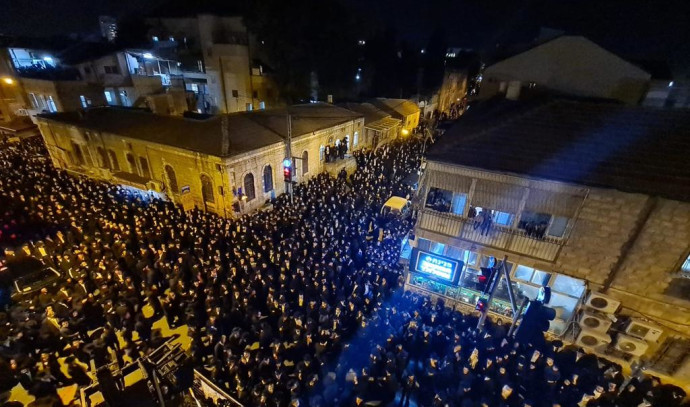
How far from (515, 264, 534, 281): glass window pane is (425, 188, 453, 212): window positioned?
322 centimetres

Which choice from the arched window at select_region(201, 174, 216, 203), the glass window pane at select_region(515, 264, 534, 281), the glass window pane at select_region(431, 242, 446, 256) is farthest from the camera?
the arched window at select_region(201, 174, 216, 203)

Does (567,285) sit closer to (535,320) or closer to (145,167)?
(535,320)

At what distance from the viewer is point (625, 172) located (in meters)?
7.99

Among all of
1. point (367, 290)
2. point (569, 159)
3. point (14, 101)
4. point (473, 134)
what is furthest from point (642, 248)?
point (14, 101)

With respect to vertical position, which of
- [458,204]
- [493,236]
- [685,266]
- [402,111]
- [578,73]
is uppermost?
[578,73]

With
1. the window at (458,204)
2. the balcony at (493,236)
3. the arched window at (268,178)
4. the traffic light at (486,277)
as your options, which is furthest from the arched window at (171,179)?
the traffic light at (486,277)

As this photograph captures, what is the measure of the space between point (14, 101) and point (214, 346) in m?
36.7

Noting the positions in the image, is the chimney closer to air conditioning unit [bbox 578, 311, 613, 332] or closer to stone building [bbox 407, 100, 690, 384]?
stone building [bbox 407, 100, 690, 384]

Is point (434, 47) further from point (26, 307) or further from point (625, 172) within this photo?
point (26, 307)

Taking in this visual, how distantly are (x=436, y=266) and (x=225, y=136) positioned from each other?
484 inches

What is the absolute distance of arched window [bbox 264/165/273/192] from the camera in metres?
17.1

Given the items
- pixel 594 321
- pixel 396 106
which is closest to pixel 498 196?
pixel 594 321

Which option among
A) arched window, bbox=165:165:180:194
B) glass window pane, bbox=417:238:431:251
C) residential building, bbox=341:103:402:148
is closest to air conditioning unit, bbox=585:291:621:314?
glass window pane, bbox=417:238:431:251

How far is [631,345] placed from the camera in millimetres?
8672
